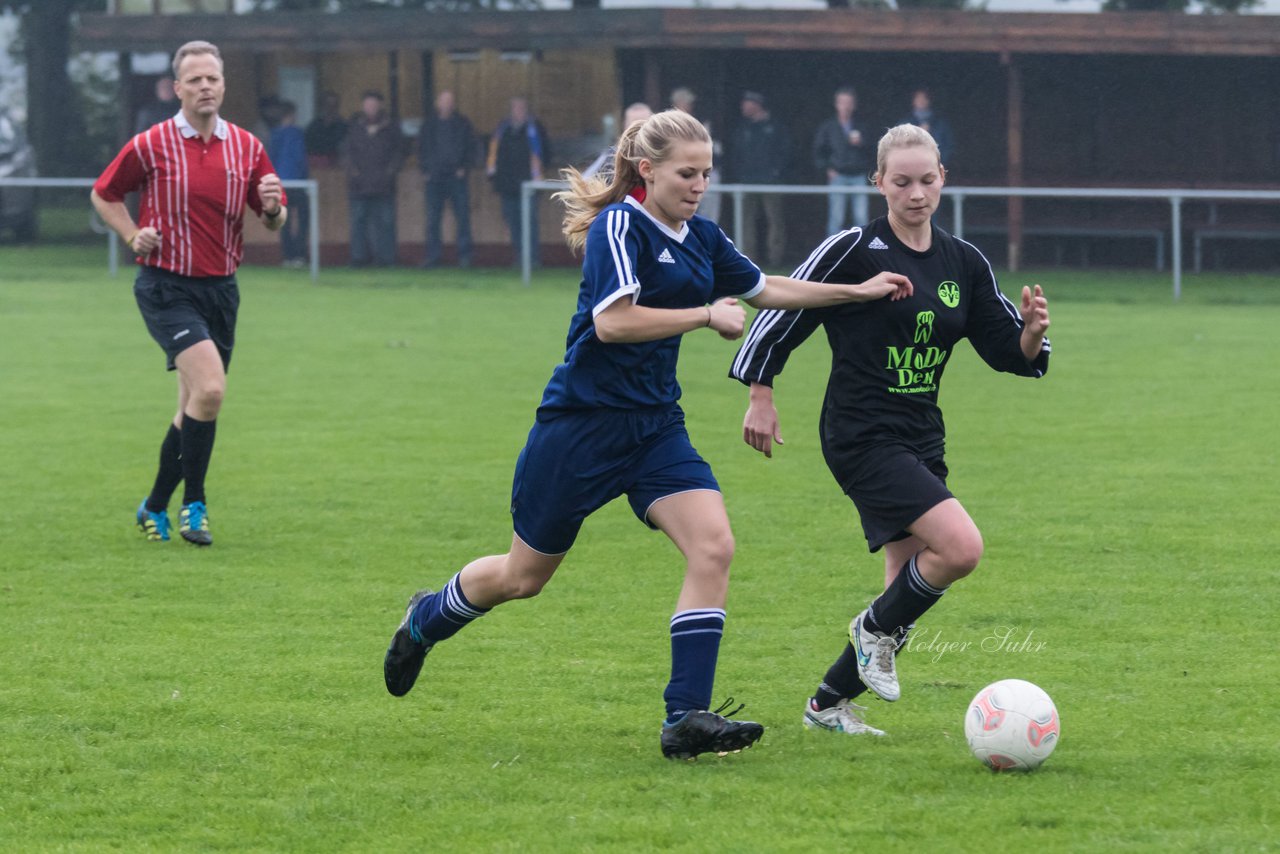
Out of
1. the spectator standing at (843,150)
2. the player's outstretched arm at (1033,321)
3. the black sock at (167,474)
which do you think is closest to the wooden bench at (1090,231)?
the spectator standing at (843,150)

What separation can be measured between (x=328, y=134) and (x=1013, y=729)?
67.4ft

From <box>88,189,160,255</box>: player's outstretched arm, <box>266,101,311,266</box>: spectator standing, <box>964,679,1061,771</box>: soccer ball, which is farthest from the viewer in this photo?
<box>266,101,311,266</box>: spectator standing

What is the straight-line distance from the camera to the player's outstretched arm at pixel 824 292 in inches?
200

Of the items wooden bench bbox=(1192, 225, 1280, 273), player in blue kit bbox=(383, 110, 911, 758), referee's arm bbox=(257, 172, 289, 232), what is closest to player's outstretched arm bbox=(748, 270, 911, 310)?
player in blue kit bbox=(383, 110, 911, 758)

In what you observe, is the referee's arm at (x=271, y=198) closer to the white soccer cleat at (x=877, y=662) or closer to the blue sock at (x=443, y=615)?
the blue sock at (x=443, y=615)

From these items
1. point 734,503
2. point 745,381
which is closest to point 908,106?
point 734,503

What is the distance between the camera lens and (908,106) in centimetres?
2492

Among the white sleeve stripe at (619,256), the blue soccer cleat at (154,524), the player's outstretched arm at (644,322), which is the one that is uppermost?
the white sleeve stripe at (619,256)

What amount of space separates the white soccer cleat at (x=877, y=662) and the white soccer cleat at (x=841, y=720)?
0.29 ft

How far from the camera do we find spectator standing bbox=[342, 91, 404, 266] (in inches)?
909

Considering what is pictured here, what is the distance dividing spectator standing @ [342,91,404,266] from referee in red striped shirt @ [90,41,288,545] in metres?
15.1

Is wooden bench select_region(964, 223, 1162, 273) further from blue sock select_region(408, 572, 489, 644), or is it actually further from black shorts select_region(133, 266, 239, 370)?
blue sock select_region(408, 572, 489, 644)

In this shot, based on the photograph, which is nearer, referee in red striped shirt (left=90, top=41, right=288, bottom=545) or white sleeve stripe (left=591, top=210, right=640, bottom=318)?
white sleeve stripe (left=591, top=210, right=640, bottom=318)

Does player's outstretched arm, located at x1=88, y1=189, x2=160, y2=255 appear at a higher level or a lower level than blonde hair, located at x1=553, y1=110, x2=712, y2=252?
lower
